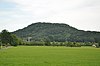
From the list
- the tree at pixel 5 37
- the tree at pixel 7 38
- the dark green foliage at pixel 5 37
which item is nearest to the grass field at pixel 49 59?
the tree at pixel 7 38

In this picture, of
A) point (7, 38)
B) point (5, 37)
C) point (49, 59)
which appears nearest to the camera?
point (49, 59)

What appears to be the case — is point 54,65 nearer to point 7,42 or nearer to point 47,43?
point 7,42

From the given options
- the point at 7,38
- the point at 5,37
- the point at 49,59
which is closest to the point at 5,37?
the point at 5,37

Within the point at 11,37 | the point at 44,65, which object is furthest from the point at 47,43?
the point at 44,65

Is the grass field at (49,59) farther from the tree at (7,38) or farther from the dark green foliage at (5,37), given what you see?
the dark green foliage at (5,37)

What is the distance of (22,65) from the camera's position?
28.5 m

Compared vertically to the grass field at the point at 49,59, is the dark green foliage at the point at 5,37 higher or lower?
higher

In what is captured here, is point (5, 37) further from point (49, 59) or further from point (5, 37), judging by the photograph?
point (49, 59)

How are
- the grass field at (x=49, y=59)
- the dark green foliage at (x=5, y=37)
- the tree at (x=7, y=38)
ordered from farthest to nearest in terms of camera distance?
the dark green foliage at (x=5, y=37) → the tree at (x=7, y=38) → the grass field at (x=49, y=59)

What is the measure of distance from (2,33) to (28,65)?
14337 centimetres

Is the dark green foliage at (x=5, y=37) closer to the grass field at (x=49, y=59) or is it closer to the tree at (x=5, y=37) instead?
the tree at (x=5, y=37)

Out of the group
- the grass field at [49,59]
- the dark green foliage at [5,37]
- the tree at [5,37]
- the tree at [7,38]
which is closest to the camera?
the grass field at [49,59]

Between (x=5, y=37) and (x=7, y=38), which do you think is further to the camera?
(x=7, y=38)

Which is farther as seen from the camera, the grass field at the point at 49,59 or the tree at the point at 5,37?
the tree at the point at 5,37
